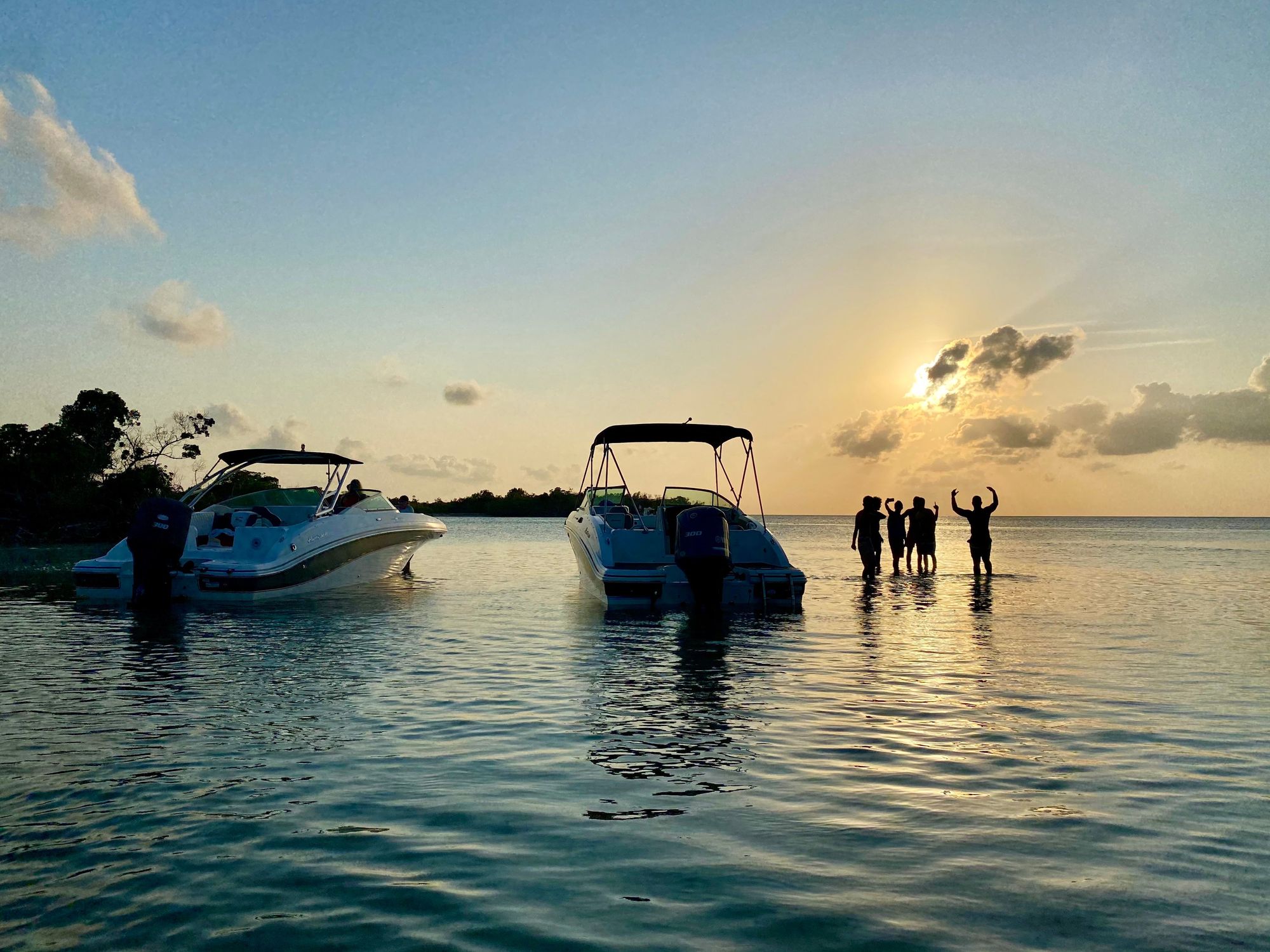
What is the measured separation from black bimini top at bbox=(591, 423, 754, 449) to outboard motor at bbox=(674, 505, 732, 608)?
151 inches

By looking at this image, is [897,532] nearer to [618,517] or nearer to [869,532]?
[869,532]

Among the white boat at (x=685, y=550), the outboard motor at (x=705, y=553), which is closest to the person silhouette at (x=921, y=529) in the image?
the white boat at (x=685, y=550)

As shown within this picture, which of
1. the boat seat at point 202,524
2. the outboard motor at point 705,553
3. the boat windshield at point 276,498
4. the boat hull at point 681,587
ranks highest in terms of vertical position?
the boat windshield at point 276,498

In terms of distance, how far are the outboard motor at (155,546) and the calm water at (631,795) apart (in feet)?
12.1

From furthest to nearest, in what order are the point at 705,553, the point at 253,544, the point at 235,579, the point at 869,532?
the point at 869,532, the point at 253,544, the point at 235,579, the point at 705,553

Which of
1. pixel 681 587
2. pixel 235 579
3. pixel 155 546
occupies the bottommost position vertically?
pixel 681 587

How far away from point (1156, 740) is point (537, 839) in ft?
16.5

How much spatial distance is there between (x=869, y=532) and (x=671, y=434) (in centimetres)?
789

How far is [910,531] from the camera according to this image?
28.1 metres

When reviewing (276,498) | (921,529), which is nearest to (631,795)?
(276,498)

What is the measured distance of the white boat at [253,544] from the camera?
16141 millimetres

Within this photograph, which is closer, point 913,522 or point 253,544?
point 253,544

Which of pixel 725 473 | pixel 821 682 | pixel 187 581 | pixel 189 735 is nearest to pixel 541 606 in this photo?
pixel 725 473

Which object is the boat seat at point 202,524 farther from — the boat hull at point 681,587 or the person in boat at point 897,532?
the person in boat at point 897,532
